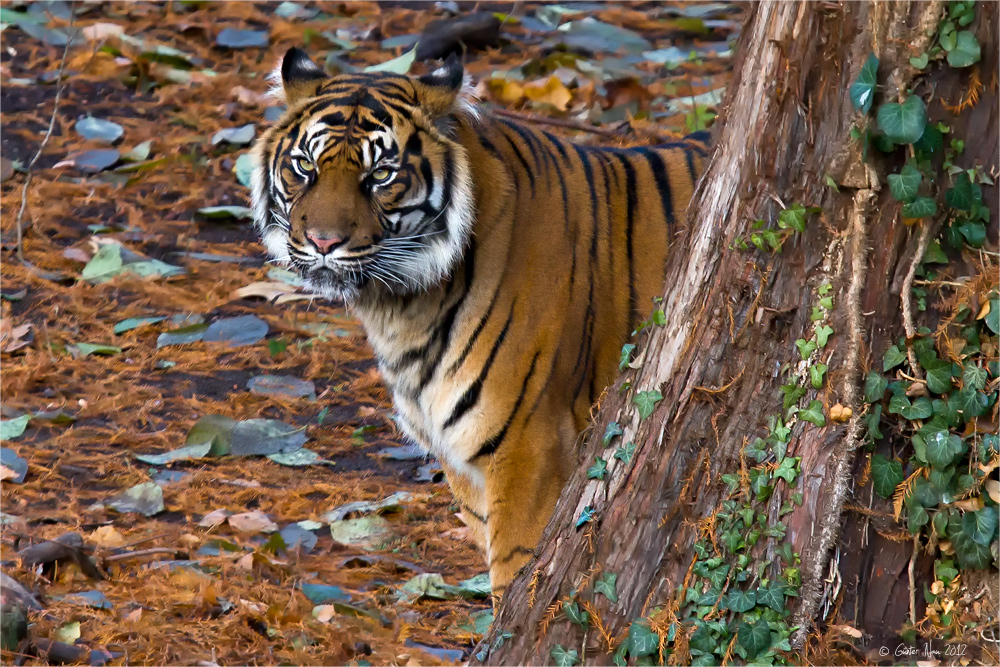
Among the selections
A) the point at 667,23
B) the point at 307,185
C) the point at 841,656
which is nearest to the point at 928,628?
the point at 841,656

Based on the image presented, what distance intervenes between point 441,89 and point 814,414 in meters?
1.82

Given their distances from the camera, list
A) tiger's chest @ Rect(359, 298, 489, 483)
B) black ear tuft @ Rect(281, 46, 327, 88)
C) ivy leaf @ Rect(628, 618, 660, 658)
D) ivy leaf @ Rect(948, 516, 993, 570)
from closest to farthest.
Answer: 1. ivy leaf @ Rect(948, 516, 993, 570)
2. ivy leaf @ Rect(628, 618, 660, 658)
3. tiger's chest @ Rect(359, 298, 489, 483)
4. black ear tuft @ Rect(281, 46, 327, 88)

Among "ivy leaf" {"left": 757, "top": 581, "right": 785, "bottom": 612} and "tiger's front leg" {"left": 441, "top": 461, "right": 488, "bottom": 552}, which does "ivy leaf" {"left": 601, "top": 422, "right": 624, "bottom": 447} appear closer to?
"ivy leaf" {"left": 757, "top": 581, "right": 785, "bottom": 612}

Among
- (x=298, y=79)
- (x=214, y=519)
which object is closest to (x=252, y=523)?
(x=214, y=519)

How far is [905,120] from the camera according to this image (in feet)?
7.92

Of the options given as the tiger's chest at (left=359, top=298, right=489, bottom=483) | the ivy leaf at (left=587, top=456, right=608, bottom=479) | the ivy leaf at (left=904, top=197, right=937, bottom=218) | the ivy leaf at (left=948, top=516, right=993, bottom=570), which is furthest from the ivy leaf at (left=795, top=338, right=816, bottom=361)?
the tiger's chest at (left=359, top=298, right=489, bottom=483)

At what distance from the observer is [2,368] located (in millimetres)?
5281

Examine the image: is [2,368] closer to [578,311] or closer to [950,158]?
[578,311]

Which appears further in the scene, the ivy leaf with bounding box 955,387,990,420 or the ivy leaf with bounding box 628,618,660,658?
the ivy leaf with bounding box 628,618,660,658

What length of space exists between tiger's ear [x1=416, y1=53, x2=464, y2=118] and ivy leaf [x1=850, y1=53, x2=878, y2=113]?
165 cm

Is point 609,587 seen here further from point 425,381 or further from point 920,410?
point 425,381

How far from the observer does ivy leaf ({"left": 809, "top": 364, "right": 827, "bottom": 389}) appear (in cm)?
263

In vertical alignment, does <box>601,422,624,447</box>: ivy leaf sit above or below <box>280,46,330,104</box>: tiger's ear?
below

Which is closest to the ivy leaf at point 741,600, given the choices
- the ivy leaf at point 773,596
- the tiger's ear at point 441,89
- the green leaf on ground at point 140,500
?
the ivy leaf at point 773,596
